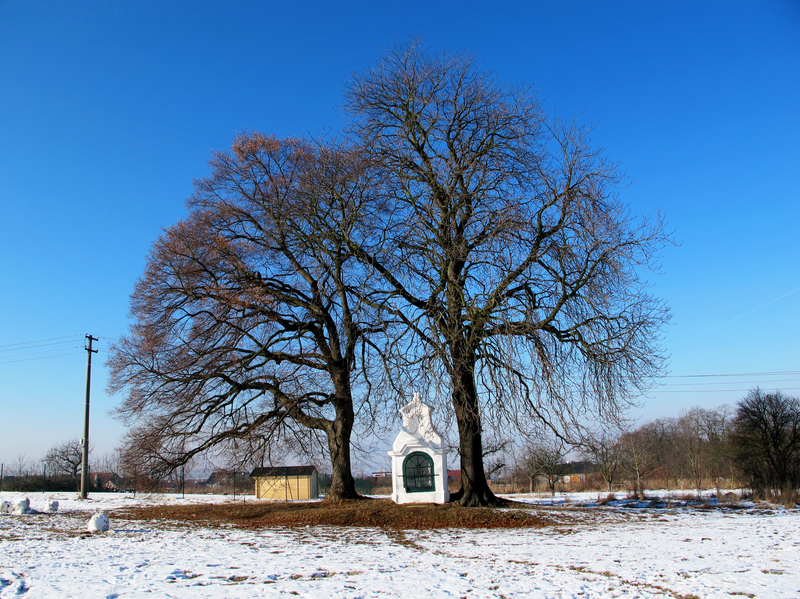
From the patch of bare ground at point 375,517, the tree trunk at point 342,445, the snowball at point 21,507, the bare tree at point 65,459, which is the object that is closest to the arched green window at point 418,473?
the patch of bare ground at point 375,517

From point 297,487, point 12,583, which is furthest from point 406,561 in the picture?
point 297,487

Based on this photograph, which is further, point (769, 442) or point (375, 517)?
point (769, 442)

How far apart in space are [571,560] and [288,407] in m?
10.7

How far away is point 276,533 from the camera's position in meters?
11.1

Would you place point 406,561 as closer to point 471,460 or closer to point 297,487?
point 471,460

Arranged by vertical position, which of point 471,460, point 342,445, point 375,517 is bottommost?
point 375,517

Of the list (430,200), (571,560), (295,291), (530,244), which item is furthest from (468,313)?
(295,291)

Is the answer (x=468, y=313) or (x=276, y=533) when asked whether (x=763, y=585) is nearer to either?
(x=468, y=313)

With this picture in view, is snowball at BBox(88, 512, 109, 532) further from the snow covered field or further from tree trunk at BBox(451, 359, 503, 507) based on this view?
tree trunk at BBox(451, 359, 503, 507)

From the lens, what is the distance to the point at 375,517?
13477mm

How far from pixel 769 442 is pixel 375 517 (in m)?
16.8

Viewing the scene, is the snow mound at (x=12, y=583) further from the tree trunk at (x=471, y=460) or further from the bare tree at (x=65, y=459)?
the bare tree at (x=65, y=459)

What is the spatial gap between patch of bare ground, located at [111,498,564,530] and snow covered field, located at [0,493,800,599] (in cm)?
102

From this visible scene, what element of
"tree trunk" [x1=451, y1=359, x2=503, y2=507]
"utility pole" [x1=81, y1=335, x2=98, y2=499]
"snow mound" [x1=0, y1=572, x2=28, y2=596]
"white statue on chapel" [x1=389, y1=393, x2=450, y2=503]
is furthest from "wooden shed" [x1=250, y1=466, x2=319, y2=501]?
"snow mound" [x1=0, y1=572, x2=28, y2=596]
